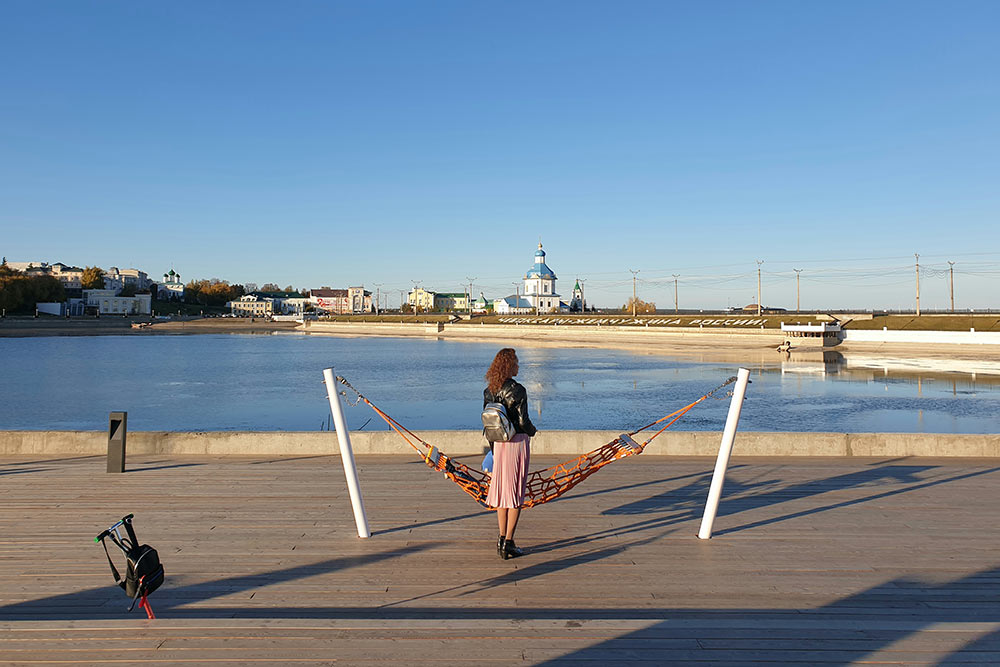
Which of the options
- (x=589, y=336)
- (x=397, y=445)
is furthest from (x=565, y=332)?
(x=397, y=445)

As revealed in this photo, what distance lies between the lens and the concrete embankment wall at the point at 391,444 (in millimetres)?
10727

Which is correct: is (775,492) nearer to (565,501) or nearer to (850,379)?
(565,501)

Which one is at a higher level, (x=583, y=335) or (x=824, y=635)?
(x=824, y=635)

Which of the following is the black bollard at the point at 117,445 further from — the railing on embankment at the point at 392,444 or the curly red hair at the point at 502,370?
the curly red hair at the point at 502,370

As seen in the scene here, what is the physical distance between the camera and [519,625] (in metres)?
4.22

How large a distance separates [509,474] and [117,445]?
21.2 ft

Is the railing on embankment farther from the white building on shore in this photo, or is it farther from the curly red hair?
the white building on shore

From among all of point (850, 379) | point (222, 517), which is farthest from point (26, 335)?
point (222, 517)

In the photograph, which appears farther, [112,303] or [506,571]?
[112,303]

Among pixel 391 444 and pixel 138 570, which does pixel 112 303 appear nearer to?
pixel 391 444

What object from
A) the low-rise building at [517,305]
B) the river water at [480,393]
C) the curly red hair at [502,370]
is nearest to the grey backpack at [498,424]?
the curly red hair at [502,370]

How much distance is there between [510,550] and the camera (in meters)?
5.84

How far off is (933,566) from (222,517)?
6766 mm

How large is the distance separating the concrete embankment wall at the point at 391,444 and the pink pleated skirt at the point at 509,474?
4.97 m
